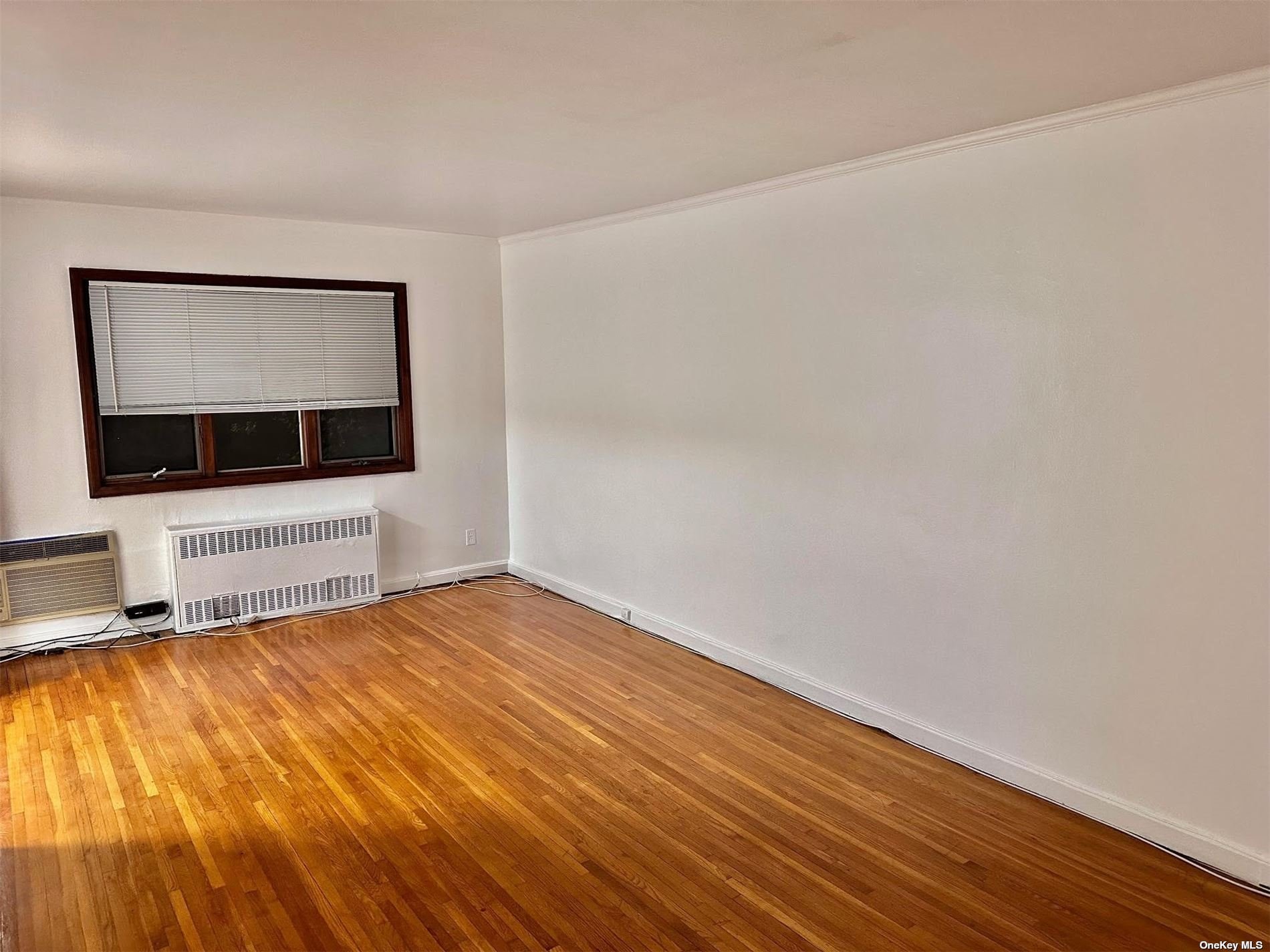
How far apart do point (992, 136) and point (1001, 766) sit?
2441 mm

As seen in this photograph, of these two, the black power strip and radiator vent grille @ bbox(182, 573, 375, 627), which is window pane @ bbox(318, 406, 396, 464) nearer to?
radiator vent grille @ bbox(182, 573, 375, 627)

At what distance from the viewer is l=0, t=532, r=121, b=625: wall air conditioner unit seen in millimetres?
4695

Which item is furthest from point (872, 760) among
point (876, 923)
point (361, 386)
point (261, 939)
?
point (361, 386)

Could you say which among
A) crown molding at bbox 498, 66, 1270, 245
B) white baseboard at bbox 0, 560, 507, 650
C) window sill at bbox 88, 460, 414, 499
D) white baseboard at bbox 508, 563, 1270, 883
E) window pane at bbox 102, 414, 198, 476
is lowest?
white baseboard at bbox 508, 563, 1270, 883

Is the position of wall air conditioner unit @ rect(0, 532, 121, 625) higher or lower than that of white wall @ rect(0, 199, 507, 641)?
lower

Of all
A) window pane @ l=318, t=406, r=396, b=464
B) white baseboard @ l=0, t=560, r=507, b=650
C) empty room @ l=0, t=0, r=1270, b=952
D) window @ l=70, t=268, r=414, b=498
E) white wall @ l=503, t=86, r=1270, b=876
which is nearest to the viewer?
empty room @ l=0, t=0, r=1270, b=952

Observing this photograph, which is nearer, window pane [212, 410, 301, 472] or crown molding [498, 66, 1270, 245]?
crown molding [498, 66, 1270, 245]

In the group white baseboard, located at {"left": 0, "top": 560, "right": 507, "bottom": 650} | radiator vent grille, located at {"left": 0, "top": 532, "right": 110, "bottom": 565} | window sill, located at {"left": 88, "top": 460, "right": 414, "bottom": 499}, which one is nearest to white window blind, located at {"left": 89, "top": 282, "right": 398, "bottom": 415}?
window sill, located at {"left": 88, "top": 460, "right": 414, "bottom": 499}

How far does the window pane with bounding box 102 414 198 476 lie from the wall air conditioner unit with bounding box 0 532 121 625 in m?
0.45

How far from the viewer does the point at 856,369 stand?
376 centimetres

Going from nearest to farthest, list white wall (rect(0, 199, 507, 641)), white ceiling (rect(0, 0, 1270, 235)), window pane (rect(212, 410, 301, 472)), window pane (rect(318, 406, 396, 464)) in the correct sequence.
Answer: white ceiling (rect(0, 0, 1270, 235)) → white wall (rect(0, 199, 507, 641)) → window pane (rect(212, 410, 301, 472)) → window pane (rect(318, 406, 396, 464))

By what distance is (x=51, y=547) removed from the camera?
479 centimetres

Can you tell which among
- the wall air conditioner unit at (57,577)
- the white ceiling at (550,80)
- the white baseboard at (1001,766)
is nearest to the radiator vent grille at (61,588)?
the wall air conditioner unit at (57,577)

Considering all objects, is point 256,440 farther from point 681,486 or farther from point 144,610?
point 681,486
